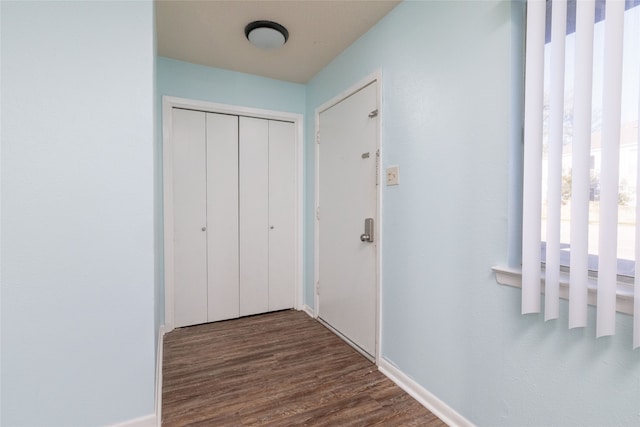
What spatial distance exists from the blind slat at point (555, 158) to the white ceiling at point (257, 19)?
43.0 inches

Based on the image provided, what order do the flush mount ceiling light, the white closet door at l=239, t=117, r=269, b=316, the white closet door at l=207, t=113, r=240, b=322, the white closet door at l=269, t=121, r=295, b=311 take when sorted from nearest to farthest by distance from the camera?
the flush mount ceiling light, the white closet door at l=207, t=113, r=240, b=322, the white closet door at l=239, t=117, r=269, b=316, the white closet door at l=269, t=121, r=295, b=311

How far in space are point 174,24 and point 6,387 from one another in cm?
228

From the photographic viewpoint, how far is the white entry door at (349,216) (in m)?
2.24

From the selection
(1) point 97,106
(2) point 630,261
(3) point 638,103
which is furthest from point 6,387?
(3) point 638,103

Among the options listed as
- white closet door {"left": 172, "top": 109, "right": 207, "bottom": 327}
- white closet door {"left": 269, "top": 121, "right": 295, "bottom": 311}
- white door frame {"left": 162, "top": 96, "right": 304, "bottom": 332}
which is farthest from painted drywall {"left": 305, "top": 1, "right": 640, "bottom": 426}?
white closet door {"left": 172, "top": 109, "right": 207, "bottom": 327}

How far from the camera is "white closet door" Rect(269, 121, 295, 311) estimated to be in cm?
318

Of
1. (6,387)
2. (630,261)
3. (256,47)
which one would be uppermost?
Answer: (256,47)

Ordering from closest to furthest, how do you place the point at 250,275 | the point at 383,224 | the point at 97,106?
the point at 97,106 → the point at 383,224 → the point at 250,275

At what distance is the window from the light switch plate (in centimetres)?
81

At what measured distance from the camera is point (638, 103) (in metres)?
0.97

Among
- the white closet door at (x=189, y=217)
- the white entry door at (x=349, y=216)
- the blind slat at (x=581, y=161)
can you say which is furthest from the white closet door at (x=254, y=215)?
the blind slat at (x=581, y=161)

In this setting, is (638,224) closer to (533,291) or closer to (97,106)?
(533,291)

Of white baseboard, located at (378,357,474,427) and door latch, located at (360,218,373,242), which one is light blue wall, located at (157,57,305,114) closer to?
door latch, located at (360,218,373,242)

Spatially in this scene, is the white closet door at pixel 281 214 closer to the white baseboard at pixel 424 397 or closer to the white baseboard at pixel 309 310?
the white baseboard at pixel 309 310
